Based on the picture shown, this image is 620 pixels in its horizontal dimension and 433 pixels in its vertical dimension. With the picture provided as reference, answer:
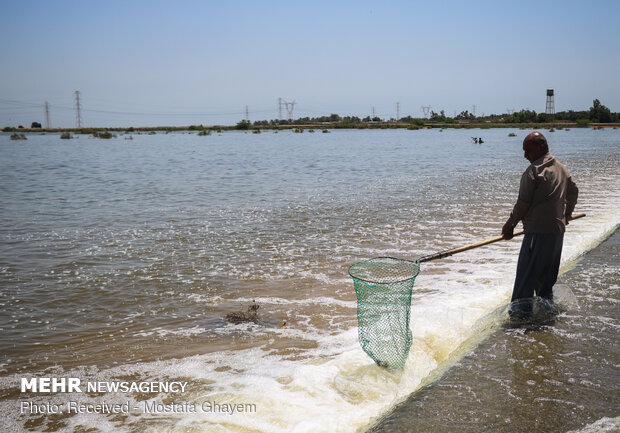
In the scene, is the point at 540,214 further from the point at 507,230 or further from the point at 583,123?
the point at 583,123

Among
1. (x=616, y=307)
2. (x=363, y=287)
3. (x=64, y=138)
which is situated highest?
(x=64, y=138)

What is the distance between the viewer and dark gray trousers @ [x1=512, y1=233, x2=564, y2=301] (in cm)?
494

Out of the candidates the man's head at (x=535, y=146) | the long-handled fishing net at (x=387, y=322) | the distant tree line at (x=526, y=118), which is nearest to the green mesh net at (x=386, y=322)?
the long-handled fishing net at (x=387, y=322)

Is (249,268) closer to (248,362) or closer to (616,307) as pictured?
(248,362)

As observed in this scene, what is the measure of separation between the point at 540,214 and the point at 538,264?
553mm

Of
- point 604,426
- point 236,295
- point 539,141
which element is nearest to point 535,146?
point 539,141

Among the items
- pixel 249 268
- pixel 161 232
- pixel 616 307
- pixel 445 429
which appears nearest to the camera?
pixel 445 429

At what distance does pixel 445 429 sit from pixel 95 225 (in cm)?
1071

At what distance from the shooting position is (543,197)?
4.84m

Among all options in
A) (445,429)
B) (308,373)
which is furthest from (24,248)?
(445,429)

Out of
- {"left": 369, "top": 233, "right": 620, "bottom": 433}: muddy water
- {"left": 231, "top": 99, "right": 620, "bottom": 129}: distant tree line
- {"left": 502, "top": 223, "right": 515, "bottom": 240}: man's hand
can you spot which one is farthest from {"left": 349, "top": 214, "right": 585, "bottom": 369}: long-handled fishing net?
{"left": 231, "top": 99, "right": 620, "bottom": 129}: distant tree line

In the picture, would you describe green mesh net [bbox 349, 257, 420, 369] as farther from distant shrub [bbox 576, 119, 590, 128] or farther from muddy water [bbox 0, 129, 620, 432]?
distant shrub [bbox 576, 119, 590, 128]

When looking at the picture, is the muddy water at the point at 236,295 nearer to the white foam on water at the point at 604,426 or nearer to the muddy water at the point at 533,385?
the muddy water at the point at 533,385

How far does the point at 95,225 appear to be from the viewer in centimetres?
1179
